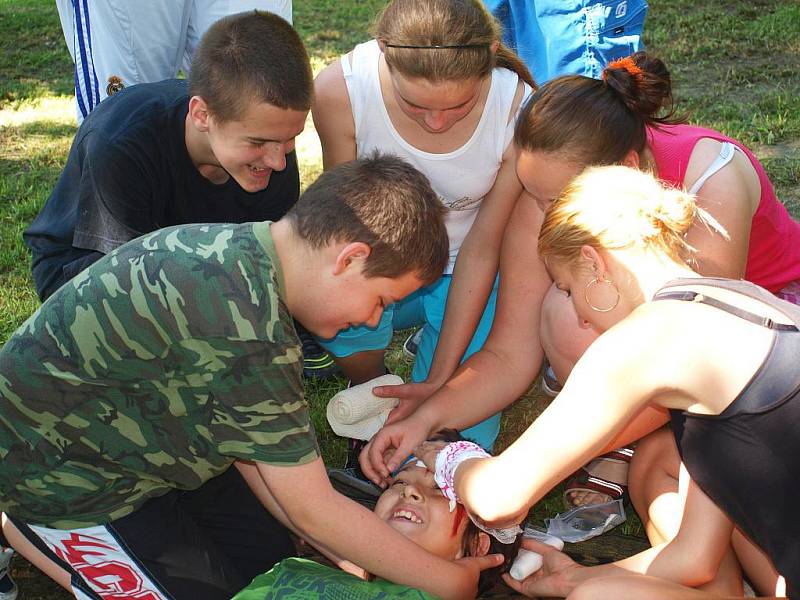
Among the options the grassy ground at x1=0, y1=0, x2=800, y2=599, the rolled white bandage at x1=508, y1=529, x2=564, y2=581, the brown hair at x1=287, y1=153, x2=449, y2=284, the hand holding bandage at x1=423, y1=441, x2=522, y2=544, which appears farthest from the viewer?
the grassy ground at x1=0, y1=0, x2=800, y2=599

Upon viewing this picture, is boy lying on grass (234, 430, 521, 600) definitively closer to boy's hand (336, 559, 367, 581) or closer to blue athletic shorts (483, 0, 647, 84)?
boy's hand (336, 559, 367, 581)

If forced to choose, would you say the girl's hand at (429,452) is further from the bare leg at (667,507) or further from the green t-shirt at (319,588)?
the bare leg at (667,507)

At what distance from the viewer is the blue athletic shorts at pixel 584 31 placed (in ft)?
10.9

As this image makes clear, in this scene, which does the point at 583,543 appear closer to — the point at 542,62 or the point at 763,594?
the point at 763,594

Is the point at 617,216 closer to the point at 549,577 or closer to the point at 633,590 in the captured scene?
the point at 633,590

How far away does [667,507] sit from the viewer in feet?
8.28

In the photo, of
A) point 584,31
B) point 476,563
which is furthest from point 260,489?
point 584,31

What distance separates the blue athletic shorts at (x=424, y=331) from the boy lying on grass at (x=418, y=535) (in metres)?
0.58

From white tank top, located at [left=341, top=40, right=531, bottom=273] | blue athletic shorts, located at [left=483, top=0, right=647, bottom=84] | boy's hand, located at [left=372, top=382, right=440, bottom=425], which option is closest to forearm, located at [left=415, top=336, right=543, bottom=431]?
boy's hand, located at [left=372, top=382, right=440, bottom=425]

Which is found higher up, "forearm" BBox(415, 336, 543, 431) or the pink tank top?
the pink tank top

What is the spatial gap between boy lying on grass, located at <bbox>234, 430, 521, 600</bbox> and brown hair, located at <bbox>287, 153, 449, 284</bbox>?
0.71 meters

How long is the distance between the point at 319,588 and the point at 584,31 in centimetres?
220

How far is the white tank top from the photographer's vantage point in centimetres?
302

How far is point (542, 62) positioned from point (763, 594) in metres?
2.17
